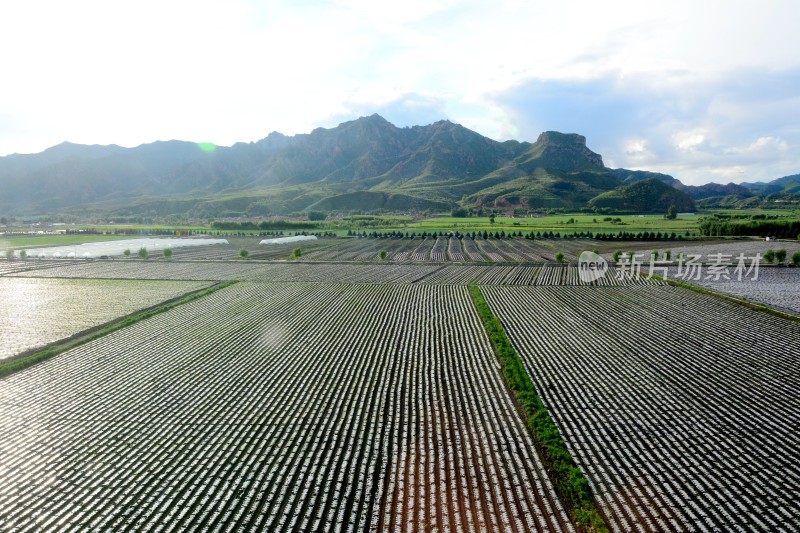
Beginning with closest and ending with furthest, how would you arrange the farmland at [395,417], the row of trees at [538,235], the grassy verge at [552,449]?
the grassy verge at [552,449] < the farmland at [395,417] < the row of trees at [538,235]

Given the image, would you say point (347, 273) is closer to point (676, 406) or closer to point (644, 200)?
point (676, 406)

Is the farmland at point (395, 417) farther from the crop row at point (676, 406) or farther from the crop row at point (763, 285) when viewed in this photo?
the crop row at point (763, 285)

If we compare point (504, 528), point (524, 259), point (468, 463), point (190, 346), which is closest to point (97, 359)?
point (190, 346)

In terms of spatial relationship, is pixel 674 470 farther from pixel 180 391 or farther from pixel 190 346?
pixel 190 346

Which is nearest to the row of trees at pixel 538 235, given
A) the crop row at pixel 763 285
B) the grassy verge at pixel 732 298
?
the crop row at pixel 763 285

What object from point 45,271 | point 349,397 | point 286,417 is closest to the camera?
point 286,417


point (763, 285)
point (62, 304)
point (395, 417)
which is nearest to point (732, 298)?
point (763, 285)
